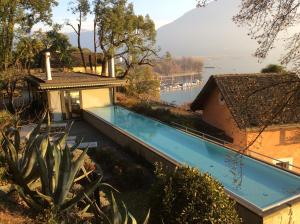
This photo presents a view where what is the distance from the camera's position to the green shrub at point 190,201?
22.7 ft

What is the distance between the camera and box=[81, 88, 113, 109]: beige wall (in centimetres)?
2312

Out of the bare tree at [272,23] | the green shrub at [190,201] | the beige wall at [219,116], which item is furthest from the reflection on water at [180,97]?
the green shrub at [190,201]

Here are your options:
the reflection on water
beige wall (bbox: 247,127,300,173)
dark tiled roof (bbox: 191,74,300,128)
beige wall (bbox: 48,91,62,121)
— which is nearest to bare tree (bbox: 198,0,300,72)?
dark tiled roof (bbox: 191,74,300,128)

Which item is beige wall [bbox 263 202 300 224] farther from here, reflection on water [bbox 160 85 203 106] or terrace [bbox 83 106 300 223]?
reflection on water [bbox 160 85 203 106]

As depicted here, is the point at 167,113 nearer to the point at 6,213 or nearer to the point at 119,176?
the point at 119,176

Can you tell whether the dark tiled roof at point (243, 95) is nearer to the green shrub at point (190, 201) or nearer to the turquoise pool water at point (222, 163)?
the turquoise pool water at point (222, 163)

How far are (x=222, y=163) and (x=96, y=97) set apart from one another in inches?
524

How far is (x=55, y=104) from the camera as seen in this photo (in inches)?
874

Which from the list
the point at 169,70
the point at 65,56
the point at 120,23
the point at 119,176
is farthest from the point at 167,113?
the point at 169,70

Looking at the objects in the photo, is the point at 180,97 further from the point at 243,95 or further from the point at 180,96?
the point at 243,95

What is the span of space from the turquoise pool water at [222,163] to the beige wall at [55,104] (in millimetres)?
4054

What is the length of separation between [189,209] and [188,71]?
128m

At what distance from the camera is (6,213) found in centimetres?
657

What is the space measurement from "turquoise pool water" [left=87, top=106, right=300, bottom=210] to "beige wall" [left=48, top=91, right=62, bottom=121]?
4.05 m
